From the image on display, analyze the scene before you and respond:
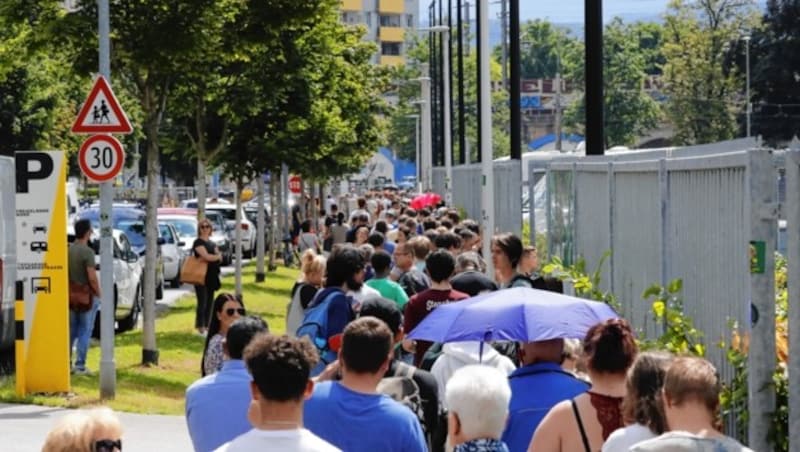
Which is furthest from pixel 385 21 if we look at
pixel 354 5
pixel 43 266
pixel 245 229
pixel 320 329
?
pixel 320 329

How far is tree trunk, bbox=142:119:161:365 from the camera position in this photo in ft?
68.6

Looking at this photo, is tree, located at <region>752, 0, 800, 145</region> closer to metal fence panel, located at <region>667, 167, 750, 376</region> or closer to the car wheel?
the car wheel

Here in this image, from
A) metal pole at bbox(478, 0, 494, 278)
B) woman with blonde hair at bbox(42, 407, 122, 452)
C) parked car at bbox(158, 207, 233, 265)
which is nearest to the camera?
woman with blonde hair at bbox(42, 407, 122, 452)

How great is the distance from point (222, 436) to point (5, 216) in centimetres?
1177

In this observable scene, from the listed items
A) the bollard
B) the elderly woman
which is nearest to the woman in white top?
the elderly woman

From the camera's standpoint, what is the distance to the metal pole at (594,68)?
17672 millimetres

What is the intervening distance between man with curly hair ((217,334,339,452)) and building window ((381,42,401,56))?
16549cm

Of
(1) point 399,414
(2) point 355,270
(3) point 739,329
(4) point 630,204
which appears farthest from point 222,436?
(4) point 630,204

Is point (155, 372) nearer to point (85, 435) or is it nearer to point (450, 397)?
point (450, 397)

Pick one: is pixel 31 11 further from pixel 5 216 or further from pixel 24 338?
pixel 24 338

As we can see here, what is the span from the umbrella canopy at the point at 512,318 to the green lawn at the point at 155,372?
8.16m

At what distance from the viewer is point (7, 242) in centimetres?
1861

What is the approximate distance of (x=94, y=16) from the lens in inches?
808

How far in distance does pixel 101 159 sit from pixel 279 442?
12.2 metres
